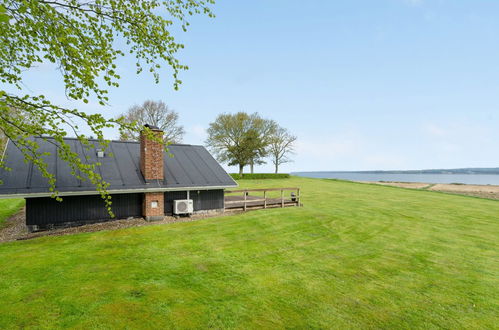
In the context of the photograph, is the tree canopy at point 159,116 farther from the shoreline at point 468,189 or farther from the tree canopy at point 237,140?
the shoreline at point 468,189

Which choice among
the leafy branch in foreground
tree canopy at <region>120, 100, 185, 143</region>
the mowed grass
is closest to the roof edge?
the mowed grass

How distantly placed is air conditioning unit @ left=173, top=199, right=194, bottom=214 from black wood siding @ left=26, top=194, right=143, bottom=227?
197 cm

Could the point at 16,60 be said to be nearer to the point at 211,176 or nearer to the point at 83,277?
the point at 83,277

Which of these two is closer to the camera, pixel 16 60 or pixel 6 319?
pixel 6 319

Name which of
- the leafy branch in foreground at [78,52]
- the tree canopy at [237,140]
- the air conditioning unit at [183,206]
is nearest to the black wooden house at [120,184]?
the air conditioning unit at [183,206]

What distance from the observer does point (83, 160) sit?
46.1 ft

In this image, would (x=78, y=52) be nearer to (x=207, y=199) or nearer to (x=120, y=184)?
(x=120, y=184)

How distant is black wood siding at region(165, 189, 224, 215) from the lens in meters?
15.2

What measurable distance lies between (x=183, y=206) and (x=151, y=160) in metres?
3.25

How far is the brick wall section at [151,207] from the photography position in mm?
13906

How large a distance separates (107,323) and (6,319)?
2.15 m

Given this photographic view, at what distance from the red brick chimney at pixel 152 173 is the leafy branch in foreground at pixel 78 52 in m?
6.53

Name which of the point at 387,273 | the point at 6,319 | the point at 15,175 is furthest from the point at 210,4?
the point at 15,175

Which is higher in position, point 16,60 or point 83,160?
point 16,60
